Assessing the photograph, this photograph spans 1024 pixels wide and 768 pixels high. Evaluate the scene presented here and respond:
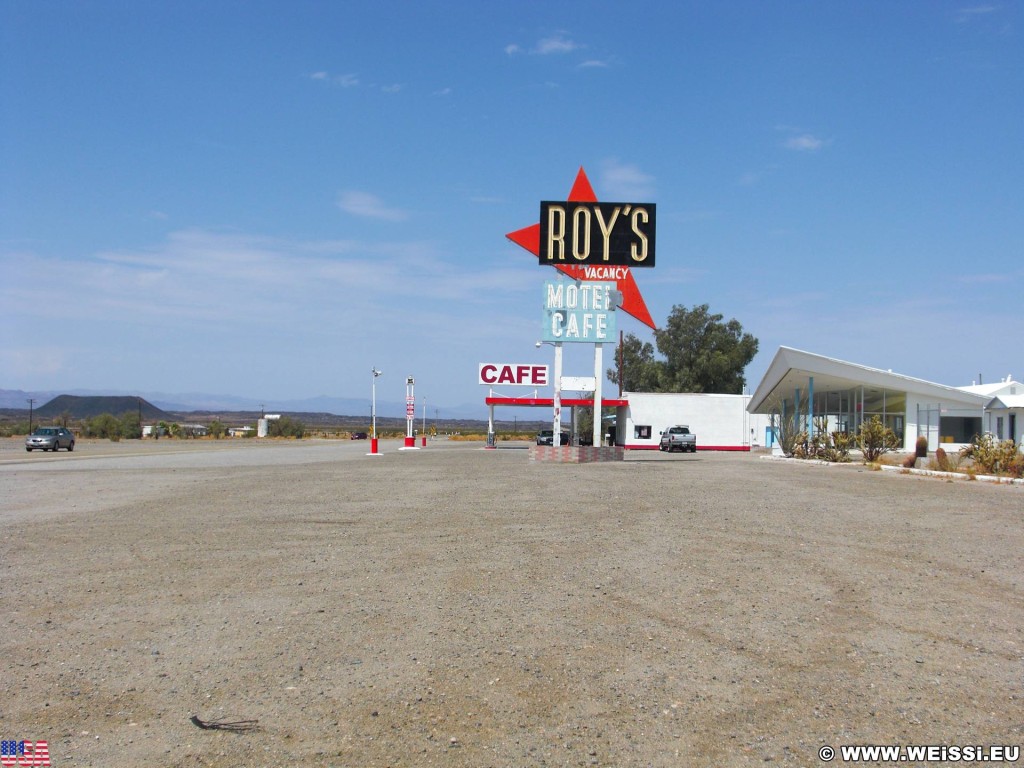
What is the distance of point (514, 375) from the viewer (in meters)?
58.2

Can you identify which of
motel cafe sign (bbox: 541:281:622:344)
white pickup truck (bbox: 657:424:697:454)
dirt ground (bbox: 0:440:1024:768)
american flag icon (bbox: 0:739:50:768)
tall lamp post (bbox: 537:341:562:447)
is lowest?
american flag icon (bbox: 0:739:50:768)

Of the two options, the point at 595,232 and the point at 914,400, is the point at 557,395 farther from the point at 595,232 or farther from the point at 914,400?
the point at 914,400

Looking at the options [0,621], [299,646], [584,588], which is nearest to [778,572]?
[584,588]

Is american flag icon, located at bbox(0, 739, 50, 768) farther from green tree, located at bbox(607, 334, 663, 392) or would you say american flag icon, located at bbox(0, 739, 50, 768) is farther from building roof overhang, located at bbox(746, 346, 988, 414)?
green tree, located at bbox(607, 334, 663, 392)

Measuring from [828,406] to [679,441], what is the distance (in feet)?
30.5

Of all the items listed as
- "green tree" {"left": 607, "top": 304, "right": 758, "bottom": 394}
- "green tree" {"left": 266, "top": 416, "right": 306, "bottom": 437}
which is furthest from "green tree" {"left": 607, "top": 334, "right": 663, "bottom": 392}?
"green tree" {"left": 266, "top": 416, "right": 306, "bottom": 437}

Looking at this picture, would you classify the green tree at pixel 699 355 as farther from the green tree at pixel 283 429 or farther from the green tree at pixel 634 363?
the green tree at pixel 283 429

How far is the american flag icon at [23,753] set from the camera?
438 centimetres

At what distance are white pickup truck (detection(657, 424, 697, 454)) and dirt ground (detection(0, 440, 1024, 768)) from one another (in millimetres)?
40523

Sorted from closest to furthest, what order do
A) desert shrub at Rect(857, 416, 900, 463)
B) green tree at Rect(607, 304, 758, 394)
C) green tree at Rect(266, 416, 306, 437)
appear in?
desert shrub at Rect(857, 416, 900, 463) → green tree at Rect(607, 304, 758, 394) → green tree at Rect(266, 416, 306, 437)

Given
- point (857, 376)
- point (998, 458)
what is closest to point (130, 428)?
point (857, 376)

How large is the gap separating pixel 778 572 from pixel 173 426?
10056 cm

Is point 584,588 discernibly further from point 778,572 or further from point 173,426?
point 173,426

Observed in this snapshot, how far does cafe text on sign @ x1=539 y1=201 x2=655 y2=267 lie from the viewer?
32.5m
